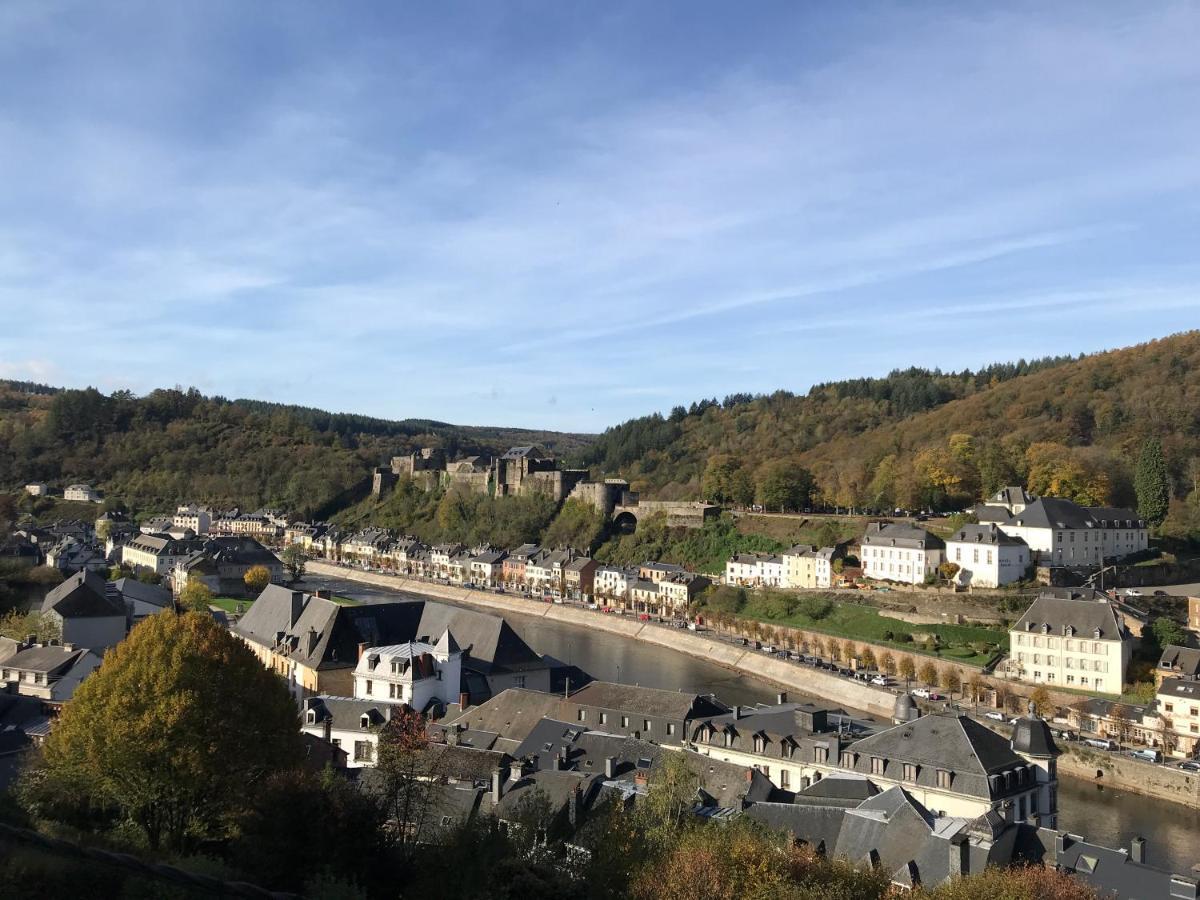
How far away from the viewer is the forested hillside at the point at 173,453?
103500mm

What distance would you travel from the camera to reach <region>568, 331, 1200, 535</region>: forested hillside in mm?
52500

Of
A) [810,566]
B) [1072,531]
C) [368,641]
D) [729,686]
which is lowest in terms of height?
[729,686]

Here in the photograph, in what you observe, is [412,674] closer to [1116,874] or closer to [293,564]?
[1116,874]

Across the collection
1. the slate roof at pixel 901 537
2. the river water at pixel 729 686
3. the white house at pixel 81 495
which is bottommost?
the river water at pixel 729 686

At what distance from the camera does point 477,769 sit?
63.6 ft

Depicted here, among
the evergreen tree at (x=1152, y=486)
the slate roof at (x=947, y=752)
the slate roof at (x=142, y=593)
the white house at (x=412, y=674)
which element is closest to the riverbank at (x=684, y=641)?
the slate roof at (x=947, y=752)

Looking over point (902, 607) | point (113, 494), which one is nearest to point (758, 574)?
point (902, 607)

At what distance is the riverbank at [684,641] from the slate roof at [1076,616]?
5.89m

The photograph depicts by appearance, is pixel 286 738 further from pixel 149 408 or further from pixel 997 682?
pixel 149 408

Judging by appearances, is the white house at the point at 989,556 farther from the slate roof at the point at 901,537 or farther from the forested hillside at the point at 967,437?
the forested hillside at the point at 967,437

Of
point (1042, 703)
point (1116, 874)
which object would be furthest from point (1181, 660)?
point (1116, 874)

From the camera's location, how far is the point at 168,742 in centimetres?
1468

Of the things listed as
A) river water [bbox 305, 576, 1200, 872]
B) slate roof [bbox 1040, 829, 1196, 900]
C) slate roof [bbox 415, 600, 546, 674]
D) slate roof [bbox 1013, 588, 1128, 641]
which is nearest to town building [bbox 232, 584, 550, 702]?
slate roof [bbox 415, 600, 546, 674]

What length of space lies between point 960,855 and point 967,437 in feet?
154
